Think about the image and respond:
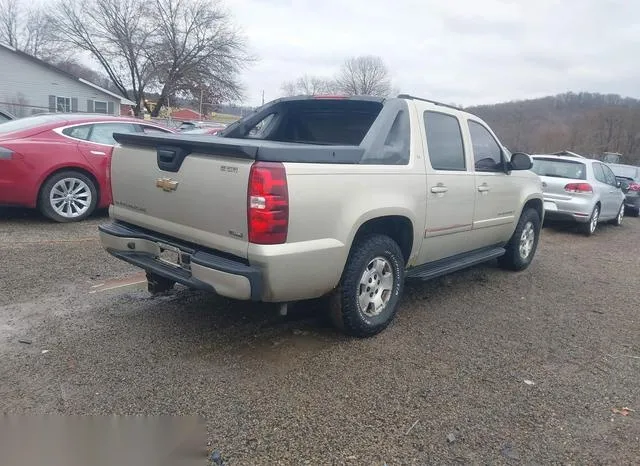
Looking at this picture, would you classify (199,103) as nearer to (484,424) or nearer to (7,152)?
(7,152)

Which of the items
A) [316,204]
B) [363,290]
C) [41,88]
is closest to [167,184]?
[316,204]

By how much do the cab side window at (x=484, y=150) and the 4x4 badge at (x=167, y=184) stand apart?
2.94 meters

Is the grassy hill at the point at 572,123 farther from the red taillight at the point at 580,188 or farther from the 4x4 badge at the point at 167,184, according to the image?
the 4x4 badge at the point at 167,184

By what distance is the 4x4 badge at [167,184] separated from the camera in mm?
Answer: 3438

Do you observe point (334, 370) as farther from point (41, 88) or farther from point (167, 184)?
point (41, 88)

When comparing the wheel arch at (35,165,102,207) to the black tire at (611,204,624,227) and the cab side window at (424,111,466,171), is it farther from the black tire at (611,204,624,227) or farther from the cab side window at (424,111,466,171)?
the black tire at (611,204,624,227)

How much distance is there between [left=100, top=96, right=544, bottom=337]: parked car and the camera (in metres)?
3.08

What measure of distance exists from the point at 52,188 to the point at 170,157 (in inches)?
166

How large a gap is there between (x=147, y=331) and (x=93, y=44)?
43884 mm

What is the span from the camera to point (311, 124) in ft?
16.4

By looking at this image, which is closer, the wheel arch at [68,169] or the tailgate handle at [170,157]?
the tailgate handle at [170,157]

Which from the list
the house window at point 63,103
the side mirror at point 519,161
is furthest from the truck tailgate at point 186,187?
the house window at point 63,103

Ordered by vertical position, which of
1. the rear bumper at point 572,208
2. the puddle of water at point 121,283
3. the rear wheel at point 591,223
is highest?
the rear bumper at point 572,208

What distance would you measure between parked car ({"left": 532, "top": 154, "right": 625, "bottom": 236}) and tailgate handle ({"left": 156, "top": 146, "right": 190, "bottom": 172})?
8.02m
